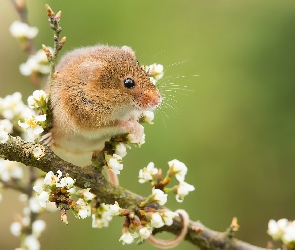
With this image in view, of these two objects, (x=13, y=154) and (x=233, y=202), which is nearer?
(x=13, y=154)

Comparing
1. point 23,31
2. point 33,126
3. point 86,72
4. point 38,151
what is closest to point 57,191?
point 38,151

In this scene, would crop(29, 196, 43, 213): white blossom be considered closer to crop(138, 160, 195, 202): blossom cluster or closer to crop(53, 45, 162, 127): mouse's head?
crop(53, 45, 162, 127): mouse's head

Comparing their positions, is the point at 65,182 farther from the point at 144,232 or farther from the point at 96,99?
the point at 96,99

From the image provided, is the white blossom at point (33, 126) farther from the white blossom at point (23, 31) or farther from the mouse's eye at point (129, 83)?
the white blossom at point (23, 31)

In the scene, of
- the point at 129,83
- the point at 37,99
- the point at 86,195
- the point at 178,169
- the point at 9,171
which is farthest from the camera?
the point at 129,83

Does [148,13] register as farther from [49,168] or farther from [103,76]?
[49,168]

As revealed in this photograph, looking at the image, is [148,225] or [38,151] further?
[148,225]

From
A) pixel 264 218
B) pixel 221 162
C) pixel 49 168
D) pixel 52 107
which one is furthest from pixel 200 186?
pixel 49 168
